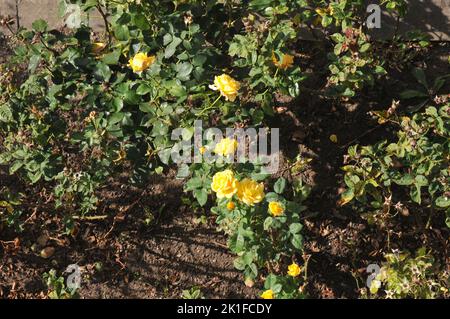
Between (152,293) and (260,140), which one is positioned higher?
(260,140)

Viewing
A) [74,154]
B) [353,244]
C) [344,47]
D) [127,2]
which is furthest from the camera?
[74,154]

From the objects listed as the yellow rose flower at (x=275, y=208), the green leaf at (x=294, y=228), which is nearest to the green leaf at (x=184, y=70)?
the yellow rose flower at (x=275, y=208)

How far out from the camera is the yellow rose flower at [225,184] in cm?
255

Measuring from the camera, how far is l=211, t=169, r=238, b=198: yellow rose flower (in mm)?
2551

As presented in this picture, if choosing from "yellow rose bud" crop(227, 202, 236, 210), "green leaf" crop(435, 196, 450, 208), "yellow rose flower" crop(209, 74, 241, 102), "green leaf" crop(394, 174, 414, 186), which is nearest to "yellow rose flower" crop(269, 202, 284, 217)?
"yellow rose bud" crop(227, 202, 236, 210)

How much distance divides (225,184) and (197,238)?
3.35 ft

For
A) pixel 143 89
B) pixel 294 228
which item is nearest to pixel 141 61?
pixel 143 89

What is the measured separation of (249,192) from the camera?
8.57 ft

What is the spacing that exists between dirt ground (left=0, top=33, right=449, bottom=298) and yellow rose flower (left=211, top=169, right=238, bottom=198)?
2.93ft

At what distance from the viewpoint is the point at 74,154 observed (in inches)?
141

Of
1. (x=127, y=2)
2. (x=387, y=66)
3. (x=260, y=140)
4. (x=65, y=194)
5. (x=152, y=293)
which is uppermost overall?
(x=127, y=2)

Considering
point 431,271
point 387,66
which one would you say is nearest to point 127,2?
point 387,66
